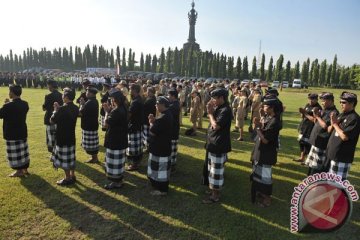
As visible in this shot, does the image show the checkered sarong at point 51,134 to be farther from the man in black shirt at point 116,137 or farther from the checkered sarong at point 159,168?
the checkered sarong at point 159,168

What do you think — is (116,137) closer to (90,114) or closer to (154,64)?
(90,114)

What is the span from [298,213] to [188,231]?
1.68 metres

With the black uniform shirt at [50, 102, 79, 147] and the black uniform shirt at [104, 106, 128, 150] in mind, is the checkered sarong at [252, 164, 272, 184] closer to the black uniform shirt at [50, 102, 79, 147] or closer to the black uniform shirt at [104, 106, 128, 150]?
the black uniform shirt at [104, 106, 128, 150]

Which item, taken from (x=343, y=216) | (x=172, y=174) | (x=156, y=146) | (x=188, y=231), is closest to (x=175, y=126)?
(x=172, y=174)

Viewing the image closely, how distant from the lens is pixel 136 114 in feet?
24.7

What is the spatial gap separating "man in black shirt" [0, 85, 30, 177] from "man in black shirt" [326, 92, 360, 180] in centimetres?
622

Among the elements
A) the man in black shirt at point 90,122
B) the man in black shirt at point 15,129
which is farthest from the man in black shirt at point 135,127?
the man in black shirt at point 15,129

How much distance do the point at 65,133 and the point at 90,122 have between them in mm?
1479

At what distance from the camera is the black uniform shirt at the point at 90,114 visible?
7.43 m

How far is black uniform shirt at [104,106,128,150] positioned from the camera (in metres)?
6.02

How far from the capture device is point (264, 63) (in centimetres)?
7819

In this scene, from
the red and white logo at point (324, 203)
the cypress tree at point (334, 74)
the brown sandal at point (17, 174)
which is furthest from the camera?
the cypress tree at point (334, 74)

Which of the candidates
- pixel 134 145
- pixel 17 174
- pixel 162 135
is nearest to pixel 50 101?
pixel 17 174

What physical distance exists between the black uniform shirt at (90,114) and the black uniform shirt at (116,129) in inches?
60.4
